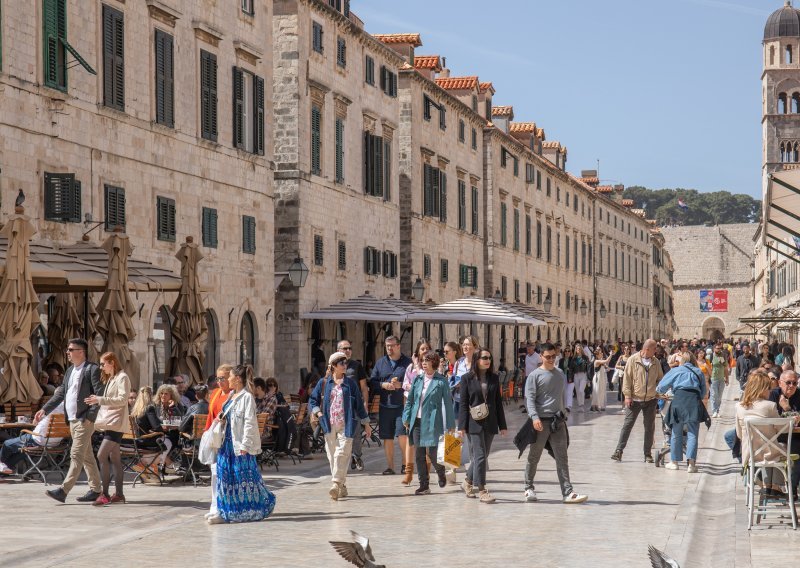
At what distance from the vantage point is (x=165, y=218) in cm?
2538

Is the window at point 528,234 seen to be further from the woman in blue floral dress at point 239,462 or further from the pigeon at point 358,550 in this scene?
the pigeon at point 358,550

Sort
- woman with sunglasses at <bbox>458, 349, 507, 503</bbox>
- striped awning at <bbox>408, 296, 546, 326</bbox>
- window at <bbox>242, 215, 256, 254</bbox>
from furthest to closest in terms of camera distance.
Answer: striped awning at <bbox>408, 296, 546, 326</bbox> < window at <bbox>242, 215, 256, 254</bbox> < woman with sunglasses at <bbox>458, 349, 507, 503</bbox>

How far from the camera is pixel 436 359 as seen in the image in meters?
15.7

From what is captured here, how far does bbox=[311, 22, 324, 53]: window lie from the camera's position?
33469mm

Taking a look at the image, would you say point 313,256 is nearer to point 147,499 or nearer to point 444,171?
point 444,171

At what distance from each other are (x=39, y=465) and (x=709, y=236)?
116 metres

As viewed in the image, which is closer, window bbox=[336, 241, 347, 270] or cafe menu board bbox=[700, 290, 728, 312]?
window bbox=[336, 241, 347, 270]

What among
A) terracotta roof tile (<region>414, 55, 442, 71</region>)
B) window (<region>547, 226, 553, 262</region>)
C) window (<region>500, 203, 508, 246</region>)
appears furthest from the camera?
window (<region>547, 226, 553, 262</region>)

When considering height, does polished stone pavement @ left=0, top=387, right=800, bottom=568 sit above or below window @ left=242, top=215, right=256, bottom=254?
below

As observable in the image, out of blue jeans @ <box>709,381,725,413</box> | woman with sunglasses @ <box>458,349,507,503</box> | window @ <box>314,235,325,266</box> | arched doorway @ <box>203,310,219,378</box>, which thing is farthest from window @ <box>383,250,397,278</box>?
woman with sunglasses @ <box>458,349,507,503</box>

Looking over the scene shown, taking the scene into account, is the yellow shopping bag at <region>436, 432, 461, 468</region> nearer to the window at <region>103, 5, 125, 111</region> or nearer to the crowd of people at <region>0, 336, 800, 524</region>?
the crowd of people at <region>0, 336, 800, 524</region>

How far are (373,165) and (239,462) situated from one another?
2557 cm

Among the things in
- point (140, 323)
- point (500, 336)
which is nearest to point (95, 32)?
point (140, 323)

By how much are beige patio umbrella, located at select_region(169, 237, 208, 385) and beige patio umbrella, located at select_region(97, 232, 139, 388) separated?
2046 millimetres
